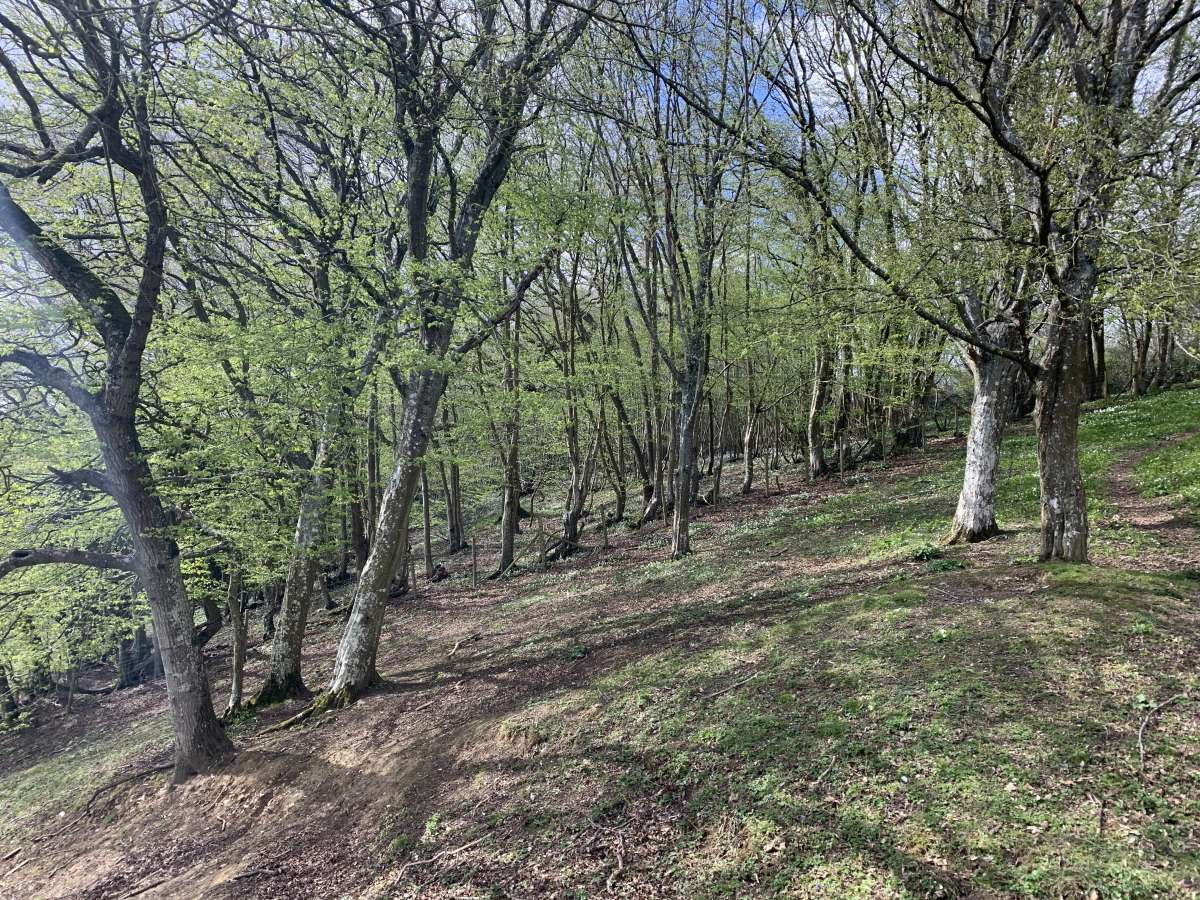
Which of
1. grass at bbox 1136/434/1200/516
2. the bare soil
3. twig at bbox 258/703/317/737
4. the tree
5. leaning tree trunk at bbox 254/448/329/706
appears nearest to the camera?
the bare soil

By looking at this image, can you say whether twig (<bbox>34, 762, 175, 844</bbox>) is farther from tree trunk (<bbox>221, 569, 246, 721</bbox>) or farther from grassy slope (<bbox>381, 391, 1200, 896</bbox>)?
grassy slope (<bbox>381, 391, 1200, 896</bbox>)

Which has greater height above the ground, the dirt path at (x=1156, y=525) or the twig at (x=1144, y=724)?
the dirt path at (x=1156, y=525)

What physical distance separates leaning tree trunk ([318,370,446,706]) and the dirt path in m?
10.1

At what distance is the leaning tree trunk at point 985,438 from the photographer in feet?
27.6

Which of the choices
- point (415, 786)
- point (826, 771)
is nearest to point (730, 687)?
point (826, 771)

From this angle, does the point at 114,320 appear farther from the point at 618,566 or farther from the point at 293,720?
the point at 618,566

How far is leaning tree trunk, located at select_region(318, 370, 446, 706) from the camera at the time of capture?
9.18 meters

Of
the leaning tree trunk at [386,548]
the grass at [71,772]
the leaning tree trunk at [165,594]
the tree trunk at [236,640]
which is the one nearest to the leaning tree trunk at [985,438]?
the leaning tree trunk at [386,548]

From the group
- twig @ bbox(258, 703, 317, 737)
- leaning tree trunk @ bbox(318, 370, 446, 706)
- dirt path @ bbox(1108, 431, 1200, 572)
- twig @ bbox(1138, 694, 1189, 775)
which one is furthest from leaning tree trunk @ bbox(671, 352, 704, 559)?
twig @ bbox(1138, 694, 1189, 775)

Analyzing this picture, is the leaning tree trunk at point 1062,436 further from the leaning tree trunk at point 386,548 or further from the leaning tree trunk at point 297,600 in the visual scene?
the leaning tree trunk at point 297,600

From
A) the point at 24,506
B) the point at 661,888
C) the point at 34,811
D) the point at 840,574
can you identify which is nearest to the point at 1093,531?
the point at 840,574

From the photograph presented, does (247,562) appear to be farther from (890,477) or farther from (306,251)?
(890,477)

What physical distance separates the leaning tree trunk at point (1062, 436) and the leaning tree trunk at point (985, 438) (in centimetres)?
190

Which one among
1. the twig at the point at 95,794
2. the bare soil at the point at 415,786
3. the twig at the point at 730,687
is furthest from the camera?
the twig at the point at 95,794
